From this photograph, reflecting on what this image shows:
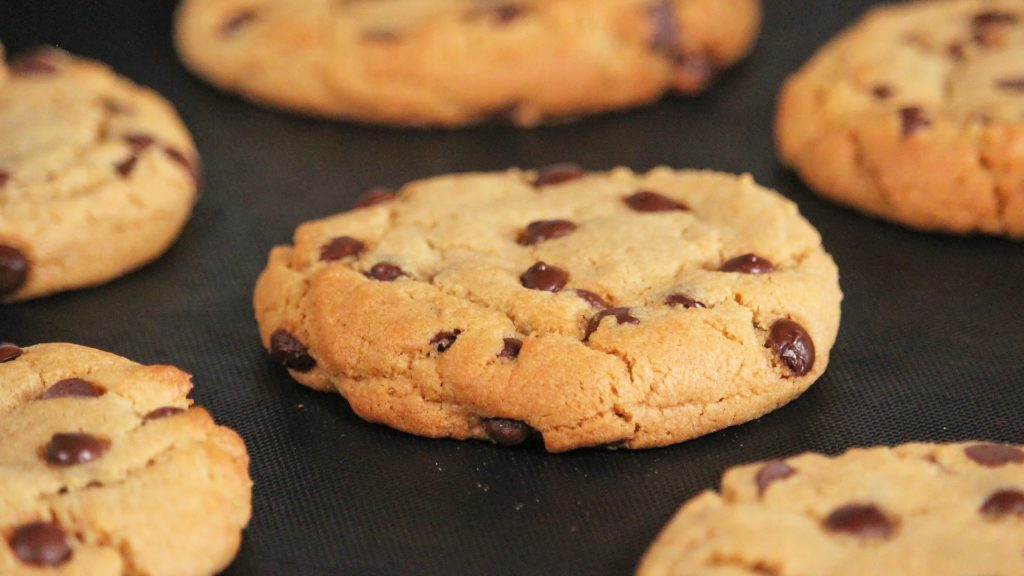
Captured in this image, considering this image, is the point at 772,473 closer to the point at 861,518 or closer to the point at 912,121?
the point at 861,518

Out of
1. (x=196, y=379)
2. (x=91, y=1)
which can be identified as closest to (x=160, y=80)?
(x=91, y=1)

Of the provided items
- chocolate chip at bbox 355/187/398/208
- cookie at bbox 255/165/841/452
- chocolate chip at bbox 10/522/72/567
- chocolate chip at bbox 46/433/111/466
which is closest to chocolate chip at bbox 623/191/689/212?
cookie at bbox 255/165/841/452

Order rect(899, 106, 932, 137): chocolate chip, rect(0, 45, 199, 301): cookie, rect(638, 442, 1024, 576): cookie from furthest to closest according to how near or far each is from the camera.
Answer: rect(899, 106, 932, 137): chocolate chip < rect(0, 45, 199, 301): cookie < rect(638, 442, 1024, 576): cookie

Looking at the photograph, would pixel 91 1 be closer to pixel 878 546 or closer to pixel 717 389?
pixel 717 389

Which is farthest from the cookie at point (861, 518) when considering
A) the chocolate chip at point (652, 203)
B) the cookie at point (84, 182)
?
the cookie at point (84, 182)

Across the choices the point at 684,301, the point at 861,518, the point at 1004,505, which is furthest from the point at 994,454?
the point at 684,301

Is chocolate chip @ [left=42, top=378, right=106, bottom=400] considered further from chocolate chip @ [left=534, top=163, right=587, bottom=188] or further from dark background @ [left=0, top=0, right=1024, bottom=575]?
chocolate chip @ [left=534, top=163, right=587, bottom=188]
